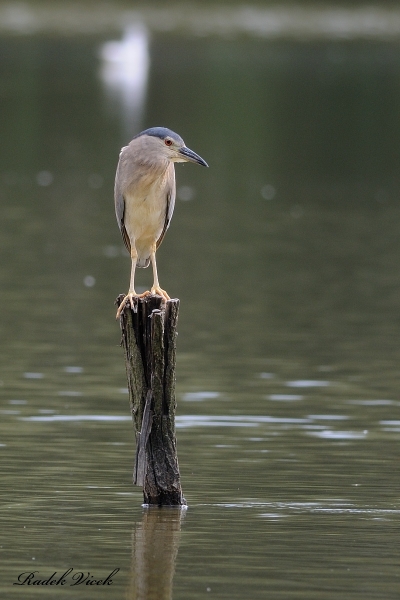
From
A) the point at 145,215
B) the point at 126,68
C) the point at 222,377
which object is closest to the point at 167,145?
the point at 145,215

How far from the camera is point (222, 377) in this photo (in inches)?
571

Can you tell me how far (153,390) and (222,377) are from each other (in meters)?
4.79

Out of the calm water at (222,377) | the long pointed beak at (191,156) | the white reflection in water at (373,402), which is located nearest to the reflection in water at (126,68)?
the calm water at (222,377)

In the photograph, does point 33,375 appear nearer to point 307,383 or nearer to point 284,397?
point 284,397

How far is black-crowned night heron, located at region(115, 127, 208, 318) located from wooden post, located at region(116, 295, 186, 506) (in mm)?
212

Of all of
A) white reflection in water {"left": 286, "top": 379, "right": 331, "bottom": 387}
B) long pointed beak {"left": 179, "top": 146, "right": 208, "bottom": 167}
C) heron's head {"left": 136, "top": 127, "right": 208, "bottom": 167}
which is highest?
heron's head {"left": 136, "top": 127, "right": 208, "bottom": 167}

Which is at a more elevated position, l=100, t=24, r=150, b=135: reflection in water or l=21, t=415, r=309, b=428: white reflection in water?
l=100, t=24, r=150, b=135: reflection in water

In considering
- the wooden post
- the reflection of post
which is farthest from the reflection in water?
the reflection of post

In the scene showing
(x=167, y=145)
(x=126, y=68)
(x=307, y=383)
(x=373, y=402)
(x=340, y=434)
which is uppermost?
(x=126, y=68)

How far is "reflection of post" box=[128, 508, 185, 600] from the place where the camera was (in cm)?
792

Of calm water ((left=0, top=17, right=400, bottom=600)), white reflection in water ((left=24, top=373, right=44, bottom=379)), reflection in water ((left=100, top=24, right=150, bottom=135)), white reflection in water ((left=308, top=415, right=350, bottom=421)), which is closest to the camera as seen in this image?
calm water ((left=0, top=17, right=400, bottom=600))

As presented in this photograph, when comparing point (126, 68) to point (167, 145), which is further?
point (126, 68)

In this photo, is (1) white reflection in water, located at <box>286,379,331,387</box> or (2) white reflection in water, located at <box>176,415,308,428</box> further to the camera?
(1) white reflection in water, located at <box>286,379,331,387</box>

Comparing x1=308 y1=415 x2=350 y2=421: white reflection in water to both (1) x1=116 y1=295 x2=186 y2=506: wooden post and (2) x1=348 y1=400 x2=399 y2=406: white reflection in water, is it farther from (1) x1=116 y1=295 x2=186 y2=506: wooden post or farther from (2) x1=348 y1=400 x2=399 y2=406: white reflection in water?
(1) x1=116 y1=295 x2=186 y2=506: wooden post
